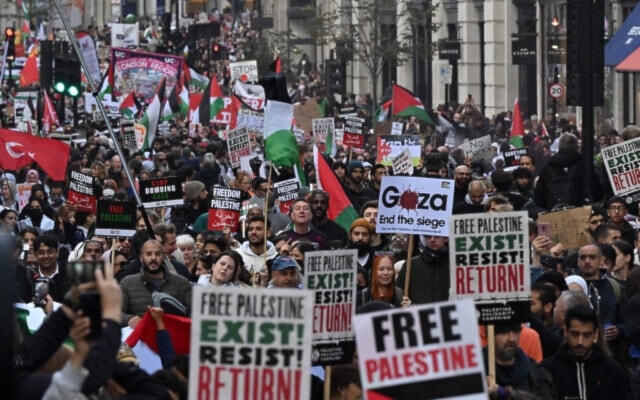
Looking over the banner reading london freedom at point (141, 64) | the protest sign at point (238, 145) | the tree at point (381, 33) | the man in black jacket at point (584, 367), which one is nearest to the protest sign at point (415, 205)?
the man in black jacket at point (584, 367)

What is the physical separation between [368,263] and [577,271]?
1.81 m

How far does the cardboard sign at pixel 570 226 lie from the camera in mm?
15547

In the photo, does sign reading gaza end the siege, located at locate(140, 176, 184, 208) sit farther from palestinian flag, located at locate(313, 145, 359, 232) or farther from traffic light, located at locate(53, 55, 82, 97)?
traffic light, located at locate(53, 55, 82, 97)

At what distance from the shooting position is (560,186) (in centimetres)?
1894

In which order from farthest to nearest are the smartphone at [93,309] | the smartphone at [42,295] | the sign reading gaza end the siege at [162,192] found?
the sign reading gaza end the siege at [162,192] → the smartphone at [42,295] → the smartphone at [93,309]

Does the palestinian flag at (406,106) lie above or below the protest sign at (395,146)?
above

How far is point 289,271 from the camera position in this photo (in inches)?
464

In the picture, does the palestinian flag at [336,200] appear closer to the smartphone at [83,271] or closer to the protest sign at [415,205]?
the protest sign at [415,205]

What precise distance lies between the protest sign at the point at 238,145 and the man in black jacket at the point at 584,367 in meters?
15.2

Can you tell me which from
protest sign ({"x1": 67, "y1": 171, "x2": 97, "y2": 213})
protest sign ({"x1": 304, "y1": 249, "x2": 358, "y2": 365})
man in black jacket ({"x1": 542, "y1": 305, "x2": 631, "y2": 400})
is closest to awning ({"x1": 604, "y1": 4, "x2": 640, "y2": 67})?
protest sign ({"x1": 67, "y1": 171, "x2": 97, "y2": 213})

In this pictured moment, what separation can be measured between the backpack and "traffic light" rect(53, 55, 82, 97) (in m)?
12.9

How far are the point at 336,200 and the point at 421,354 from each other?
35.8 feet

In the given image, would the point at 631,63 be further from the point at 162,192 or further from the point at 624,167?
the point at 162,192

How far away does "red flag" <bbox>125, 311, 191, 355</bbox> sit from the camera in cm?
1009
